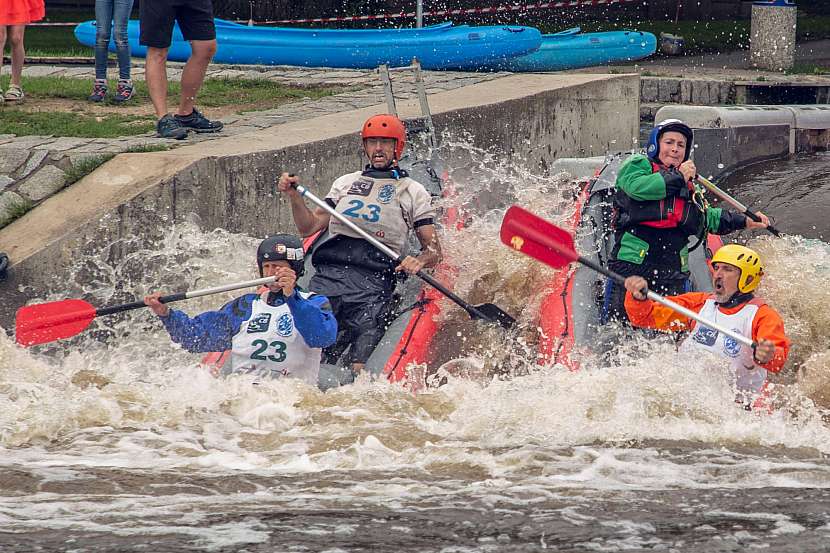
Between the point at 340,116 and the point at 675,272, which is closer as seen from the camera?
the point at 675,272

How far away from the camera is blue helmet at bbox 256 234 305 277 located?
21.4 feet

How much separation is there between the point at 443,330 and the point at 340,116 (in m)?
3.24

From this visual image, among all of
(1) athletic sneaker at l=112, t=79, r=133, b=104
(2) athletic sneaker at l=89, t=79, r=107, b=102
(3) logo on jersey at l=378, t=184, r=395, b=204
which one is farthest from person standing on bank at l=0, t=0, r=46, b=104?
(3) logo on jersey at l=378, t=184, r=395, b=204

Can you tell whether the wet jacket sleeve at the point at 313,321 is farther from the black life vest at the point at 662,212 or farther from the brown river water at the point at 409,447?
the black life vest at the point at 662,212

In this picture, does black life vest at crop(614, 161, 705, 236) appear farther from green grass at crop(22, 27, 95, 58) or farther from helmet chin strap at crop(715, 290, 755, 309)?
green grass at crop(22, 27, 95, 58)

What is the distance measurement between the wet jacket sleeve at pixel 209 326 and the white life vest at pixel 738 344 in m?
2.18

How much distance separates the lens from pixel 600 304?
24.2 ft

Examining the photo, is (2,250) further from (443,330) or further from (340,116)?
(340,116)

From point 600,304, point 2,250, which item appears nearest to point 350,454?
point 600,304

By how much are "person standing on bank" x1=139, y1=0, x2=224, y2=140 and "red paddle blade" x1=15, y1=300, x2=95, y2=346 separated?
2212 mm

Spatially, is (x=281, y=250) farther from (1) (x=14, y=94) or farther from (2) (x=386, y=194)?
(1) (x=14, y=94)

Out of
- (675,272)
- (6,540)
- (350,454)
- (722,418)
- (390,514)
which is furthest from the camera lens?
(675,272)

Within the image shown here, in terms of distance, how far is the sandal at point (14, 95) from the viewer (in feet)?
33.5

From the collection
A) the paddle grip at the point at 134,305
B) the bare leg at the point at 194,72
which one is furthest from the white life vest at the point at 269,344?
the bare leg at the point at 194,72
